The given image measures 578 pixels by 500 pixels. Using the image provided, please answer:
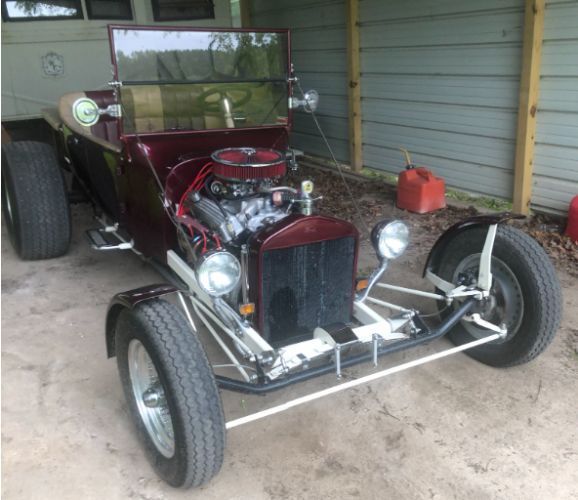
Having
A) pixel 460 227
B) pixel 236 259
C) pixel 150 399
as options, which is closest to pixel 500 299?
pixel 460 227

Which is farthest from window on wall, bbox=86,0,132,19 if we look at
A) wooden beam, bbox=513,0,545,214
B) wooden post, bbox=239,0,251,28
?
wooden beam, bbox=513,0,545,214

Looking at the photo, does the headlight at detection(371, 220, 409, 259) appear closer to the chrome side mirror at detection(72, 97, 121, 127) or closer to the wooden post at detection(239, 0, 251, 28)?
the chrome side mirror at detection(72, 97, 121, 127)

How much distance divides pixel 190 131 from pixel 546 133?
310cm

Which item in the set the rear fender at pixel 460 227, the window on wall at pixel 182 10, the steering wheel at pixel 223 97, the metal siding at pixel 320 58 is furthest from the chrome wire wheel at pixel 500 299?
the window on wall at pixel 182 10

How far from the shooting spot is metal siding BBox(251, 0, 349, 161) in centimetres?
657

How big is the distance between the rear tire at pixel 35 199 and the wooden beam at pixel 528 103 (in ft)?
12.1

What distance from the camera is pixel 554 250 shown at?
4121 millimetres

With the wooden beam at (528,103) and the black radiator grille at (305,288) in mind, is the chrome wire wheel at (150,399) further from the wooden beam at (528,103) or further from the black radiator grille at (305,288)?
the wooden beam at (528,103)

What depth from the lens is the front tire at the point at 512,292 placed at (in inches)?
94.9

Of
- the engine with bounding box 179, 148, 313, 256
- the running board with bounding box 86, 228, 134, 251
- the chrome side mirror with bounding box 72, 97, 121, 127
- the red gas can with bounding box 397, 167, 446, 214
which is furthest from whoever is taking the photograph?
the red gas can with bounding box 397, 167, 446, 214

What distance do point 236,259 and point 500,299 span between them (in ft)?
4.26

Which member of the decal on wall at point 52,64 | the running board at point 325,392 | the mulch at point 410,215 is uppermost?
the decal on wall at point 52,64

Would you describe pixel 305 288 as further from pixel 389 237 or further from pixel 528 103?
pixel 528 103

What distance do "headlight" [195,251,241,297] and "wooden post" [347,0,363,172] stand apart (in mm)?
4658
